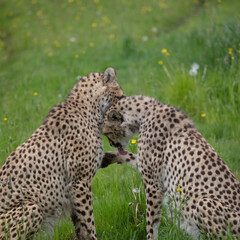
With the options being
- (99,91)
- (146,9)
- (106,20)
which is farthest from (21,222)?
(146,9)

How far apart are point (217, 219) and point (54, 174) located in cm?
125

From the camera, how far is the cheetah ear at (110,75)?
3.91 metres

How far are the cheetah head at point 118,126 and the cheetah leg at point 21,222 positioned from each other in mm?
1026

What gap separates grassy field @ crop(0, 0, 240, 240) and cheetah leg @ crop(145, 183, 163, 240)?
0.42ft

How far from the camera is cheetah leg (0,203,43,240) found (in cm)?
302

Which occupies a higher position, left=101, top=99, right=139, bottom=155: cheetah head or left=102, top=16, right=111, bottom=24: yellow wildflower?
left=101, top=99, right=139, bottom=155: cheetah head

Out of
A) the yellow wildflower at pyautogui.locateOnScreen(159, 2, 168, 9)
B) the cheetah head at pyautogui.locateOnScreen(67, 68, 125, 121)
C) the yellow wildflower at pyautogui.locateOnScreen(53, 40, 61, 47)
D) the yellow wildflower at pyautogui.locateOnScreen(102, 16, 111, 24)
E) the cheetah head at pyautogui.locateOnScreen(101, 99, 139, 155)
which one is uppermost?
the cheetah head at pyautogui.locateOnScreen(67, 68, 125, 121)

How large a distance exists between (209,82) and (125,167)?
197cm

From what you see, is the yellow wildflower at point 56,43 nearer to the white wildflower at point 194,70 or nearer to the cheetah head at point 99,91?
the white wildflower at point 194,70

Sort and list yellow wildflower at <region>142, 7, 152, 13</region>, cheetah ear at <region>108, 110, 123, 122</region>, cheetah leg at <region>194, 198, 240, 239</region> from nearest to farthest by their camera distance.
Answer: cheetah leg at <region>194, 198, 240, 239</region> → cheetah ear at <region>108, 110, 123, 122</region> → yellow wildflower at <region>142, 7, 152, 13</region>

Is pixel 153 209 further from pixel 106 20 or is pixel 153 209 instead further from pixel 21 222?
pixel 106 20

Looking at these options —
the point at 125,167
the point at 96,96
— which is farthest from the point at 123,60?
the point at 96,96

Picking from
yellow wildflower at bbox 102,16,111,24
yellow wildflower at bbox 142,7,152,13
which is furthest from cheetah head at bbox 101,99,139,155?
yellow wildflower at bbox 142,7,152,13

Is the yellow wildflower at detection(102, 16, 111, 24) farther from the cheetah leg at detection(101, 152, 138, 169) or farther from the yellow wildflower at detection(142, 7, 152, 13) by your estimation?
the cheetah leg at detection(101, 152, 138, 169)
